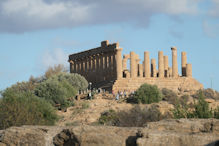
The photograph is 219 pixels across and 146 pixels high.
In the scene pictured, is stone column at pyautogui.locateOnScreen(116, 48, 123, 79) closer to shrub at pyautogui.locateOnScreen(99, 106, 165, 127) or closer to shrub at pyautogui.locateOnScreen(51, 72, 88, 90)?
shrub at pyautogui.locateOnScreen(51, 72, 88, 90)

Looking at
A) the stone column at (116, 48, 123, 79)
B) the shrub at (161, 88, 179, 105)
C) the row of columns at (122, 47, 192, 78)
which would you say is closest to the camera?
the shrub at (161, 88, 179, 105)

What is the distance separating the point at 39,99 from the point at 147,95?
1406cm

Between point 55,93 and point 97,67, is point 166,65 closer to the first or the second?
point 97,67

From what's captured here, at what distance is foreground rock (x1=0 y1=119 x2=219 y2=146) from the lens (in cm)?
645

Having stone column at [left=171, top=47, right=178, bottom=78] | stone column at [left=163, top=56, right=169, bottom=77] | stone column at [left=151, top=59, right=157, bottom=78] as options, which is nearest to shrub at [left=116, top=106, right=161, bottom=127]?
stone column at [left=171, top=47, right=178, bottom=78]

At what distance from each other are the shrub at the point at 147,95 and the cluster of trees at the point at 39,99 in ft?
23.7

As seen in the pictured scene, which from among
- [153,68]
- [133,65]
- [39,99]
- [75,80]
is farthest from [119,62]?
[39,99]

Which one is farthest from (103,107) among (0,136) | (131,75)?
(0,136)

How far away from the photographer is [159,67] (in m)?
67.1

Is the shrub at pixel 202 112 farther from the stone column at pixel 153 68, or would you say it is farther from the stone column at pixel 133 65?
the stone column at pixel 153 68

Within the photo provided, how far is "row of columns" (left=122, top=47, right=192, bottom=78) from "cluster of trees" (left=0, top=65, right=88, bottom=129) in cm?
719

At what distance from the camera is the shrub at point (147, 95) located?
181ft

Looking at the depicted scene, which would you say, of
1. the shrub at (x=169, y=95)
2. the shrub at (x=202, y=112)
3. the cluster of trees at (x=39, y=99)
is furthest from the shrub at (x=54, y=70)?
the shrub at (x=202, y=112)

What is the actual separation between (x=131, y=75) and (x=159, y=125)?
187 feet
